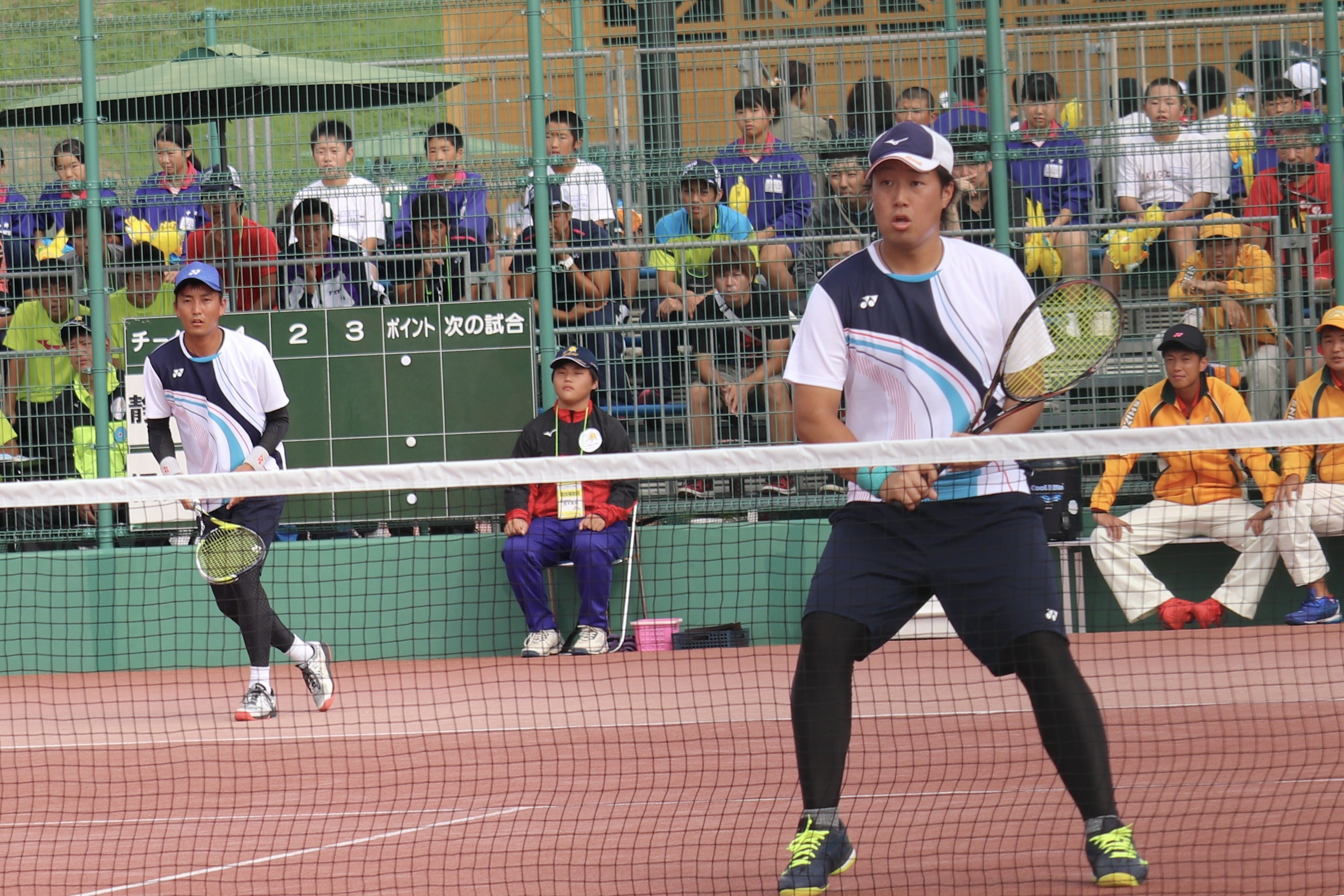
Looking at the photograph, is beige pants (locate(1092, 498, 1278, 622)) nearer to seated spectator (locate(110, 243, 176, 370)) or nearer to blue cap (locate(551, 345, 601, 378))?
blue cap (locate(551, 345, 601, 378))

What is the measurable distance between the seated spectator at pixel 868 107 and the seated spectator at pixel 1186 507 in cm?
214

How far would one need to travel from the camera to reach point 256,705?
27.3ft

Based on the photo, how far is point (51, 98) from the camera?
11.2 m

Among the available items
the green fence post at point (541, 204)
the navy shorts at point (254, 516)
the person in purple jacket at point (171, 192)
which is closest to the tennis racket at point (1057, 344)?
the navy shorts at point (254, 516)

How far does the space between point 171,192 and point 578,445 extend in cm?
319

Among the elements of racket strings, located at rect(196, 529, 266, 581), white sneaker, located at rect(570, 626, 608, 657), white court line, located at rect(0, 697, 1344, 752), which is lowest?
white court line, located at rect(0, 697, 1344, 752)

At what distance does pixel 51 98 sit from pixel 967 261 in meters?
8.37

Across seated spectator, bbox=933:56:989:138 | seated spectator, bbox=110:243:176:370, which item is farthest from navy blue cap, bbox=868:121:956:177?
seated spectator, bbox=110:243:176:370

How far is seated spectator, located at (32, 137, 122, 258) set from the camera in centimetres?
1053

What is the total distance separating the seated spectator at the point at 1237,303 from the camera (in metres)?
9.90

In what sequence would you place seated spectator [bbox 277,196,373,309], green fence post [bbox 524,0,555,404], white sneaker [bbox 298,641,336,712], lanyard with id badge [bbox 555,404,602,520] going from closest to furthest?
white sneaker [bbox 298,641,336,712]
lanyard with id badge [bbox 555,404,602,520]
green fence post [bbox 524,0,555,404]
seated spectator [bbox 277,196,373,309]

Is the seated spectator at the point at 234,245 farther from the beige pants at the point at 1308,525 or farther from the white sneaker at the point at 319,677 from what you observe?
the beige pants at the point at 1308,525

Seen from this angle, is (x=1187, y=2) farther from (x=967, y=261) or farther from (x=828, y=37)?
(x=967, y=261)

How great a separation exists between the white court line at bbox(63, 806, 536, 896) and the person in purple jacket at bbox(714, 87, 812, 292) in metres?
4.93
